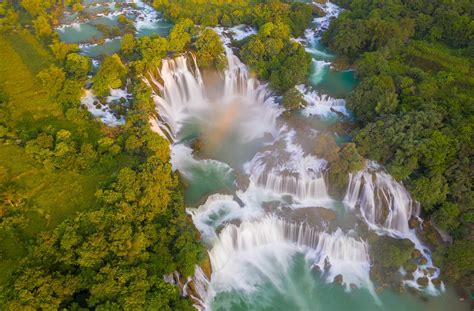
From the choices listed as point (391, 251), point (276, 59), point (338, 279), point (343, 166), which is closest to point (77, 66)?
point (276, 59)

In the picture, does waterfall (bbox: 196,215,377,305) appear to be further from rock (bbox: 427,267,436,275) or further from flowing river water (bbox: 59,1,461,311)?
rock (bbox: 427,267,436,275)

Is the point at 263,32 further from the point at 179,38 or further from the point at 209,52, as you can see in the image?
the point at 179,38

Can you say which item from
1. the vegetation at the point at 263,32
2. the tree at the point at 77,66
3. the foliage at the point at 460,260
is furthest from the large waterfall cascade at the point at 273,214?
the tree at the point at 77,66

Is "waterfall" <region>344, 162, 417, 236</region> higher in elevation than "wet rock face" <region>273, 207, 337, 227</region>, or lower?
higher

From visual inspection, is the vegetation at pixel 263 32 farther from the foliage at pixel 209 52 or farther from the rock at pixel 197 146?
the rock at pixel 197 146

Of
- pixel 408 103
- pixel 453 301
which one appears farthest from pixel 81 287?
pixel 408 103

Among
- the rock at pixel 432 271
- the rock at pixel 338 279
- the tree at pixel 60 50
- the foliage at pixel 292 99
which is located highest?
the tree at pixel 60 50

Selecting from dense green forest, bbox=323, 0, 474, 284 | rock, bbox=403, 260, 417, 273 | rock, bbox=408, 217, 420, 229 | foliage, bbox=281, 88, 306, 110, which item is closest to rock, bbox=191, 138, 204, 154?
foliage, bbox=281, 88, 306, 110
